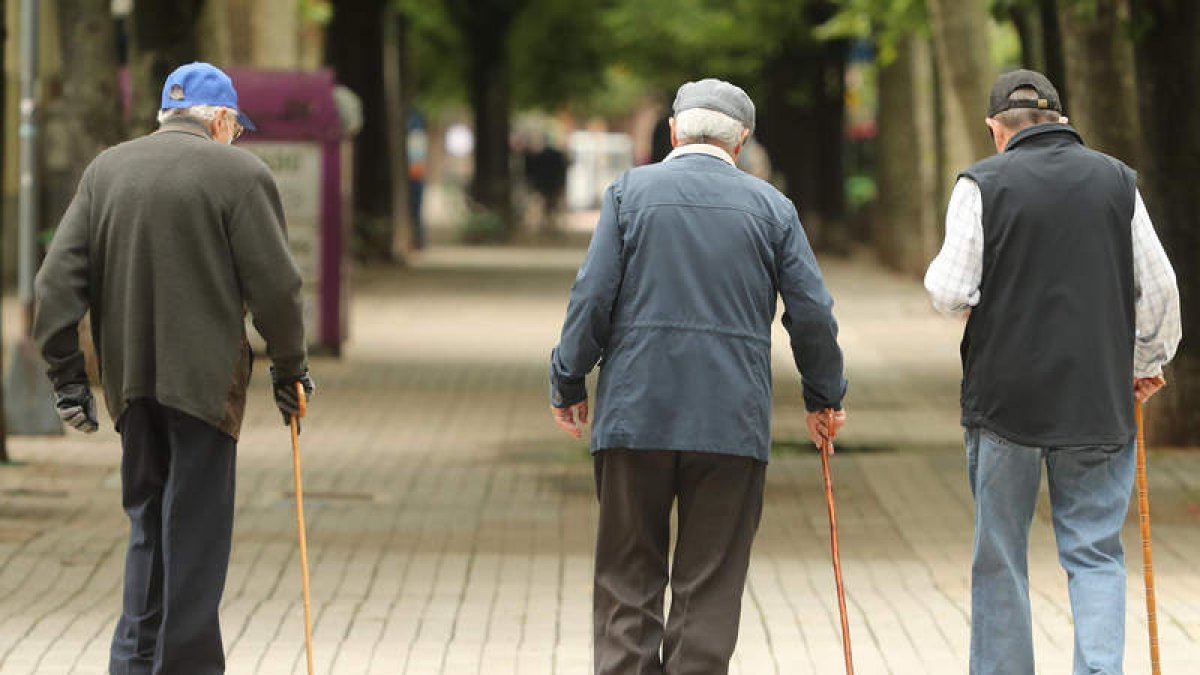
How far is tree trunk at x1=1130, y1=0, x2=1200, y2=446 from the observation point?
45.6 ft

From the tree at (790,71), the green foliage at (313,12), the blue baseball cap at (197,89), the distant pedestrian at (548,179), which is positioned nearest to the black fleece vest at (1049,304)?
the blue baseball cap at (197,89)

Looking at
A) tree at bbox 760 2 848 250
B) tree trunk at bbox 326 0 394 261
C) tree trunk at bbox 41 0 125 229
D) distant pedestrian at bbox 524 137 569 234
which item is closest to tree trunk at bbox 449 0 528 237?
tree at bbox 760 2 848 250

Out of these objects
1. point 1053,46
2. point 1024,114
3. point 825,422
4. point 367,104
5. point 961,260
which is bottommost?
point 367,104

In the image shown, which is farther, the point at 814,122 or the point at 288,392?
the point at 814,122

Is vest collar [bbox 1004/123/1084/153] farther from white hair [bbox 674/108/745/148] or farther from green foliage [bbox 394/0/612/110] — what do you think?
green foliage [bbox 394/0/612/110]

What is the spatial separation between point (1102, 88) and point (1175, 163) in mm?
974

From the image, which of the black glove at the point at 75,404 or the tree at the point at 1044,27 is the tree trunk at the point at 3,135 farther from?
the black glove at the point at 75,404

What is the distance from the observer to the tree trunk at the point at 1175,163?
45.6ft

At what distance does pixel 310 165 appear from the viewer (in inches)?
813

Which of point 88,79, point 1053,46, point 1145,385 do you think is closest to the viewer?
point 1145,385

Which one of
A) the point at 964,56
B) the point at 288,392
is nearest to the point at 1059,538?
the point at 288,392

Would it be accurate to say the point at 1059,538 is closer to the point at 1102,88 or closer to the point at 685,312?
the point at 685,312

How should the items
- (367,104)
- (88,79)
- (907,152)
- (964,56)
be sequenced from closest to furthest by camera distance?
(88,79), (964,56), (907,152), (367,104)

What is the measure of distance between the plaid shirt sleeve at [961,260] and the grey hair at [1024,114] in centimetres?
23
